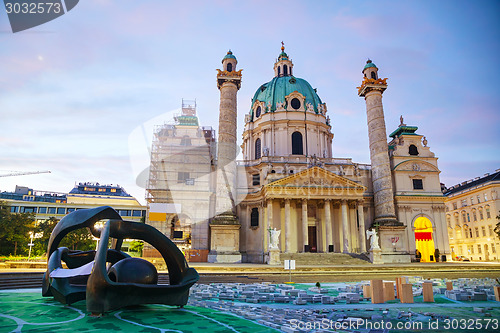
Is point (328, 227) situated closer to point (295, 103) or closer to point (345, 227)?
point (345, 227)

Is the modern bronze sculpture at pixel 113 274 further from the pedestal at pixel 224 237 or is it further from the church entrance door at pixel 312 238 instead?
the church entrance door at pixel 312 238

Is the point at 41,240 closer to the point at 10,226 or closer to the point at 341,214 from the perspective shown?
the point at 10,226

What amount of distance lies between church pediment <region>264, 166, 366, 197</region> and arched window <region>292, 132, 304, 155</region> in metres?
9.21

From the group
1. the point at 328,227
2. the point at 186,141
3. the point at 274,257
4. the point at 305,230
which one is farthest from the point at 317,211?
the point at 186,141

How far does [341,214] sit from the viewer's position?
39469mm

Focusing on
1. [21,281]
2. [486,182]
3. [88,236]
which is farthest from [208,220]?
[486,182]

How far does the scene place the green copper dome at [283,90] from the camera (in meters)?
49.6

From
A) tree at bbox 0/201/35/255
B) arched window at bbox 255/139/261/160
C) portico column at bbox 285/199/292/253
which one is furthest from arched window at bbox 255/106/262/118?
tree at bbox 0/201/35/255

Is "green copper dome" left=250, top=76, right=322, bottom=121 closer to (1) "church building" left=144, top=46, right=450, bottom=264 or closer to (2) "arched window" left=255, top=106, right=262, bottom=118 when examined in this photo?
(1) "church building" left=144, top=46, right=450, bottom=264

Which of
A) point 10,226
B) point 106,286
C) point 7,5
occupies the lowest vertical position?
point 106,286

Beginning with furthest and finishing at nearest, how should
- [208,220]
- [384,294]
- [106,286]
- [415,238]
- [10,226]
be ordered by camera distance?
[415,238]
[208,220]
[10,226]
[384,294]
[106,286]

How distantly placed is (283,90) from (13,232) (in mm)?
37989

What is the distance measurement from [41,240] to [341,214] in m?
35.9

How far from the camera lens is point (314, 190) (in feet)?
120
